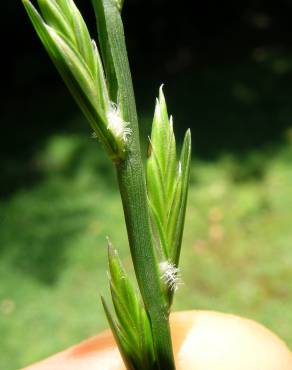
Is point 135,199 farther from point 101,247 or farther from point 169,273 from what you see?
point 101,247

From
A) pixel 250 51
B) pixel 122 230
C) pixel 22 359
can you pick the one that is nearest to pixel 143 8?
pixel 250 51

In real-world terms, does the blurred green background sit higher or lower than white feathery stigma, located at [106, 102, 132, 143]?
higher

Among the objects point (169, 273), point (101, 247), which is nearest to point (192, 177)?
point (101, 247)

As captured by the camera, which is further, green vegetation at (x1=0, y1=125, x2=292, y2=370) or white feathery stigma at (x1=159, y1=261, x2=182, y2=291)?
green vegetation at (x1=0, y1=125, x2=292, y2=370)

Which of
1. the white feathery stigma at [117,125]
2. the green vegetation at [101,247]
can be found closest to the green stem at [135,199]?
the white feathery stigma at [117,125]

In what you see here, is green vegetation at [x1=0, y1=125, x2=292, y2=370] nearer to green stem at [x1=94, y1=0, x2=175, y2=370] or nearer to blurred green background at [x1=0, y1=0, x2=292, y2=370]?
blurred green background at [x1=0, y1=0, x2=292, y2=370]

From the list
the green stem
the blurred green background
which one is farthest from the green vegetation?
the green stem

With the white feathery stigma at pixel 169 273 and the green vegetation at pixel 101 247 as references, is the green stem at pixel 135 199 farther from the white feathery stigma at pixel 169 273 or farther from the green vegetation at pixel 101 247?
the green vegetation at pixel 101 247

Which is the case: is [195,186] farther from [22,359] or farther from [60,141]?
[22,359]
